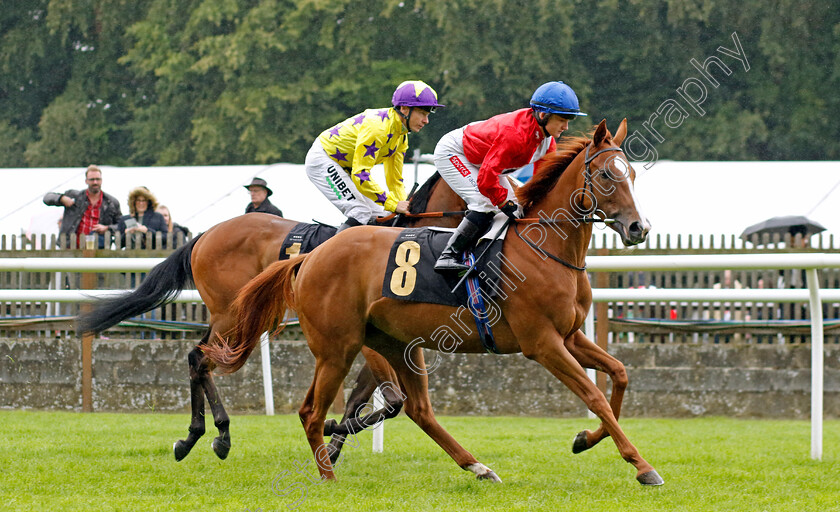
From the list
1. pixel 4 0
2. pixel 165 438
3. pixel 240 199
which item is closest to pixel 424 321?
pixel 165 438

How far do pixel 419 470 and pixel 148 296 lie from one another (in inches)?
89.7

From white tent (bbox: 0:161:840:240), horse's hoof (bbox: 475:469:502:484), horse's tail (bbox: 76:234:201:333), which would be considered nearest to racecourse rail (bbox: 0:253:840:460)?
horse's tail (bbox: 76:234:201:333)

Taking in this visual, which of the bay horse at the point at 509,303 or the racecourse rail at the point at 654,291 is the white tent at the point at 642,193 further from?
the bay horse at the point at 509,303

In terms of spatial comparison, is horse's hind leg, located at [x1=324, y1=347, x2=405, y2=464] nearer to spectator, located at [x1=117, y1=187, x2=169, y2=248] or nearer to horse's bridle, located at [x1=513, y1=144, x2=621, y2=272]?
horse's bridle, located at [x1=513, y1=144, x2=621, y2=272]

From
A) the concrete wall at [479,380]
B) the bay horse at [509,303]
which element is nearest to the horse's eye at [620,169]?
the bay horse at [509,303]

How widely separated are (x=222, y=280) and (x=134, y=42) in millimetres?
21090

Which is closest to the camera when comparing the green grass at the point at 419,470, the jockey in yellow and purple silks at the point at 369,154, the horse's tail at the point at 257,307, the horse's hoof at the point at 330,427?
the green grass at the point at 419,470

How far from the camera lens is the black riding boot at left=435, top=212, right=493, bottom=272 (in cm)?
511

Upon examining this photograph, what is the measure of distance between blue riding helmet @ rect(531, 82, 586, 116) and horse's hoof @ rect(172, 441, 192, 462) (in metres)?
2.71

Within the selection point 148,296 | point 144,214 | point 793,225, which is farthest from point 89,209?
point 793,225

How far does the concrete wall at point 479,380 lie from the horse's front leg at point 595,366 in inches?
121

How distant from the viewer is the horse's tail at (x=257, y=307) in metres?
5.61

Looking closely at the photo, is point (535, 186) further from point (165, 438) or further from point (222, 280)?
point (165, 438)

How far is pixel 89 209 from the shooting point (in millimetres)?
10047
